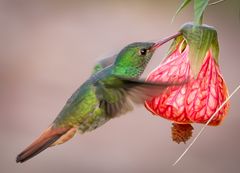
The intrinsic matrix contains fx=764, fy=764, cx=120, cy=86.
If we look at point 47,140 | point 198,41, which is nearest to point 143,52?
point 198,41

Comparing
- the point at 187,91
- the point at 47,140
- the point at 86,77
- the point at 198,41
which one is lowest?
the point at 86,77

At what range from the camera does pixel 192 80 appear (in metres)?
1.84

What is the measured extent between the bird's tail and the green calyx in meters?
0.54

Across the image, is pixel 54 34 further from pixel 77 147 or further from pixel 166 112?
pixel 166 112

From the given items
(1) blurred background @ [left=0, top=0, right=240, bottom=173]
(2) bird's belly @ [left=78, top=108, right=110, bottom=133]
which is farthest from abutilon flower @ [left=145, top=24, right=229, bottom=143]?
(1) blurred background @ [left=0, top=0, right=240, bottom=173]

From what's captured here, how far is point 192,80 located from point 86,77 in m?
3.60

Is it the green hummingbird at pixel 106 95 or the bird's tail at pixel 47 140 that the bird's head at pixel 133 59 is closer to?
the green hummingbird at pixel 106 95

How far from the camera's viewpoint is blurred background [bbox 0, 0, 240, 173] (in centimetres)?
517

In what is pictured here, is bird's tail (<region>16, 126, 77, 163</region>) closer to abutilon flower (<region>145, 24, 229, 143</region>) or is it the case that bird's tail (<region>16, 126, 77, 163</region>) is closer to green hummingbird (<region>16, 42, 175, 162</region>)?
green hummingbird (<region>16, 42, 175, 162</region>)

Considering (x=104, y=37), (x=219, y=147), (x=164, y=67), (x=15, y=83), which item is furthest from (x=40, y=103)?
(x=164, y=67)

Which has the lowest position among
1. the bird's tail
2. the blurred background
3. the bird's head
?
the blurred background

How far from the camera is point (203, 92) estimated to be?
5.92 ft

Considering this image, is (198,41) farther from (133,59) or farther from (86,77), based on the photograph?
(86,77)

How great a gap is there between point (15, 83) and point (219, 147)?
1.68 m
